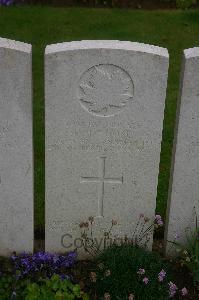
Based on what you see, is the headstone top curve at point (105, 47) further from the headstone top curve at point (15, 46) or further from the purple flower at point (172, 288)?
the purple flower at point (172, 288)

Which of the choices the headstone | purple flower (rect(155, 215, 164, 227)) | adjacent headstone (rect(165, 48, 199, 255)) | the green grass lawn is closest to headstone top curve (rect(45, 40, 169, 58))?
the headstone

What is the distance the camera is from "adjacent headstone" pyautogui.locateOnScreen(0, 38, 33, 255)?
4.17 m

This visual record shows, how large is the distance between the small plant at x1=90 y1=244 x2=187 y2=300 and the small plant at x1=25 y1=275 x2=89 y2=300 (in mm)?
150

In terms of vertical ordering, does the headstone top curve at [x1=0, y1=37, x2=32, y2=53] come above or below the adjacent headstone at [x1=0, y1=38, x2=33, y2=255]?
above

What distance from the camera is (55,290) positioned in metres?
4.39

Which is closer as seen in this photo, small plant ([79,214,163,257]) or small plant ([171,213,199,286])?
small plant ([171,213,199,286])

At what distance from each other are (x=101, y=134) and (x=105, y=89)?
1.11 ft

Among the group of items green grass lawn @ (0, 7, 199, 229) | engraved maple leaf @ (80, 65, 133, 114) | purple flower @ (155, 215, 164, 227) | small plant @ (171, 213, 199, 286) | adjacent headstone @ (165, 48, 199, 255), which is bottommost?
small plant @ (171, 213, 199, 286)

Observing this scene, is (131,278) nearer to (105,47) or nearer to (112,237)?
(112,237)

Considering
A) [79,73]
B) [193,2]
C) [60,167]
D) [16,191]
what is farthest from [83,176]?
[193,2]

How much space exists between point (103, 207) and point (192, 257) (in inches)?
29.6

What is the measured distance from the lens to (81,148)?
450cm

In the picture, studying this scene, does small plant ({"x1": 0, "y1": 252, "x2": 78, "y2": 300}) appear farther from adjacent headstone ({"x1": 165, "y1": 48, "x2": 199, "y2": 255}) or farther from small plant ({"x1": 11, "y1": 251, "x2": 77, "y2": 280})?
adjacent headstone ({"x1": 165, "y1": 48, "x2": 199, "y2": 255})

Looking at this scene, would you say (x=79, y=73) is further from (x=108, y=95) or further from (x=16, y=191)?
(x=16, y=191)
